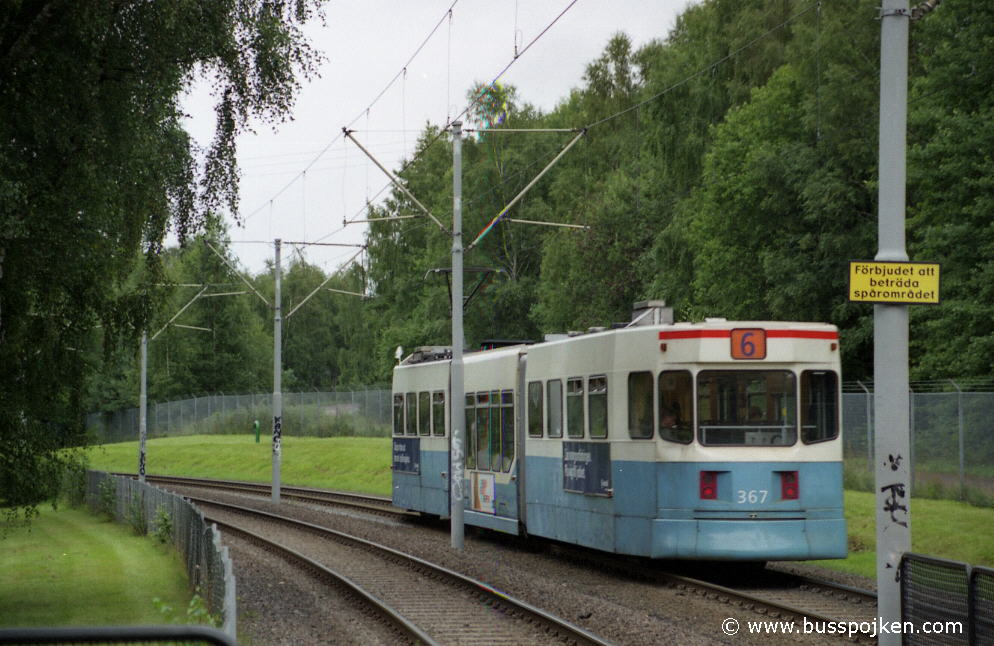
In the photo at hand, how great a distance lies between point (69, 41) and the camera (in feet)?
54.7

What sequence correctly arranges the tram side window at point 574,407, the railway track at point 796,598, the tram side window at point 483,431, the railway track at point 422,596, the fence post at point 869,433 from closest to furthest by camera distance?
the railway track at point 796,598 < the railway track at point 422,596 < the tram side window at point 574,407 < the tram side window at point 483,431 < the fence post at point 869,433

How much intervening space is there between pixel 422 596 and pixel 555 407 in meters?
4.08

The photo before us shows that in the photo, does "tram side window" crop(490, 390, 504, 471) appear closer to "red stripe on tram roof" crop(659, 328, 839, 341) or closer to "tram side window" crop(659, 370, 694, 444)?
"tram side window" crop(659, 370, 694, 444)

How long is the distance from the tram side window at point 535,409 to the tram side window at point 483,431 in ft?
7.41

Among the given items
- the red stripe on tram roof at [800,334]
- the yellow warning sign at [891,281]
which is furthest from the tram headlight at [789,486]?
the yellow warning sign at [891,281]

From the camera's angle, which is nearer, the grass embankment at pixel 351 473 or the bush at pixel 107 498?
the grass embankment at pixel 351 473

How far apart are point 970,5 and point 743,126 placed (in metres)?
11.5

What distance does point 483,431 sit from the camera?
23000mm

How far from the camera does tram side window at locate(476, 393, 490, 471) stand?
22.8 metres

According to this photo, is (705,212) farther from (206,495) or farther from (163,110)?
(163,110)

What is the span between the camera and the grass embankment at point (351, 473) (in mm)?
19953

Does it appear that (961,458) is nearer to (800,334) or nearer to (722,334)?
(800,334)
